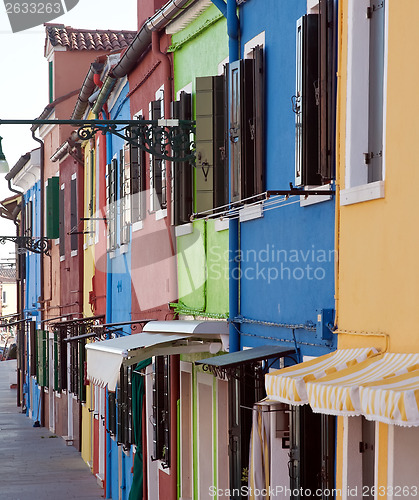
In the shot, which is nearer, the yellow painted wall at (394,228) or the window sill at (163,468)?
the yellow painted wall at (394,228)

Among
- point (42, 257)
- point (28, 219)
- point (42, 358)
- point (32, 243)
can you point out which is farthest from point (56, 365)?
point (28, 219)

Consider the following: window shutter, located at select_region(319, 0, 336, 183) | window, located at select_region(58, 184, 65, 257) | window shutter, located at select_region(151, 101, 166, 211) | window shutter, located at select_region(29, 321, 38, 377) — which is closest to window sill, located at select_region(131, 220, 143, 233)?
window shutter, located at select_region(151, 101, 166, 211)

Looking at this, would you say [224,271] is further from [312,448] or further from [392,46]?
[392,46]

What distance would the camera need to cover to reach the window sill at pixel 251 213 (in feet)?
34.2

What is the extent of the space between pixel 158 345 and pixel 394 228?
235 inches

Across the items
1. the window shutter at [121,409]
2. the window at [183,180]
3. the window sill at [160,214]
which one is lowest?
the window shutter at [121,409]

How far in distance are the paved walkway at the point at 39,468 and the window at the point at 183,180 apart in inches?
346

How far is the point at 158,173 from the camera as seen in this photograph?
1459 cm

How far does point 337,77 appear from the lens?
813 centimetres

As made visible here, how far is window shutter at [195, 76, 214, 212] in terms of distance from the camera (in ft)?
38.1

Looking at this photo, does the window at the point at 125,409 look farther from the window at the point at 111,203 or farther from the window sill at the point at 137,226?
the window at the point at 111,203

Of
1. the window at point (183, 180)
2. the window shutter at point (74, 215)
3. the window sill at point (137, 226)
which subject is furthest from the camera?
the window shutter at point (74, 215)

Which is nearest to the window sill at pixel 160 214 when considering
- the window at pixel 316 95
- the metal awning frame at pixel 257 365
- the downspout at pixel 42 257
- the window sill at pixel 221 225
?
the window sill at pixel 221 225

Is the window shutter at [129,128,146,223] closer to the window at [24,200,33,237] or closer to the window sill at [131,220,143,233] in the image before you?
the window sill at [131,220,143,233]
